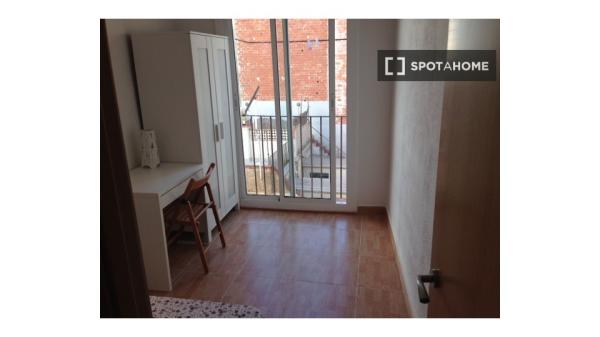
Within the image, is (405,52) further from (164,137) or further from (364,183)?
(164,137)

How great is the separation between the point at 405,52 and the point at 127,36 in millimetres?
2155

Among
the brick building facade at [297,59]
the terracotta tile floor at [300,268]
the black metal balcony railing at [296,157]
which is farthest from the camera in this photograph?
the black metal balcony railing at [296,157]

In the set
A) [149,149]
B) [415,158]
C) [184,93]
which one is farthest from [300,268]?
[184,93]

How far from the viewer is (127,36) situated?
295 centimetres

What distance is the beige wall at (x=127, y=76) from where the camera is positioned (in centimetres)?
281

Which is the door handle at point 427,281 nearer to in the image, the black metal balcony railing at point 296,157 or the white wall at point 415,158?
the white wall at point 415,158

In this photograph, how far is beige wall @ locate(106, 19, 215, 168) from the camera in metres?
2.81

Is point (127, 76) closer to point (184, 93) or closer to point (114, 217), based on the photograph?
point (184, 93)

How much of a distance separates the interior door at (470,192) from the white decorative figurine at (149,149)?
8.23ft

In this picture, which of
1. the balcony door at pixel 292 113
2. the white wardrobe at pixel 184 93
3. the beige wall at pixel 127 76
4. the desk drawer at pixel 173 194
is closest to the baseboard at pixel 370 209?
the balcony door at pixel 292 113

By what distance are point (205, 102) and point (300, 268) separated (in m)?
1.60

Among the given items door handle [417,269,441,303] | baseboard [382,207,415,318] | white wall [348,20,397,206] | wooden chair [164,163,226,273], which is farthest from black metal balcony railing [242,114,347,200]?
door handle [417,269,441,303]

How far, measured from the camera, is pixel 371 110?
3619 mm

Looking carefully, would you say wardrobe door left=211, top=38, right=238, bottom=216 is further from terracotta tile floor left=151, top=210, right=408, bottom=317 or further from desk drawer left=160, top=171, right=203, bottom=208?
desk drawer left=160, top=171, right=203, bottom=208
